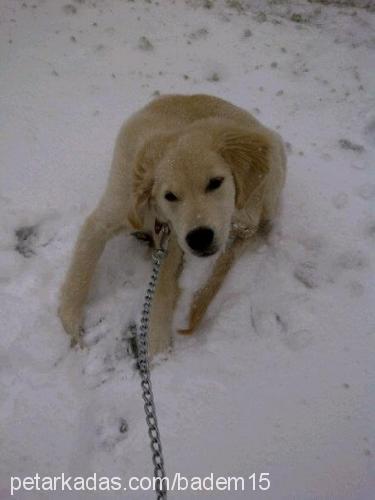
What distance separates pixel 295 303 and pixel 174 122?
122cm

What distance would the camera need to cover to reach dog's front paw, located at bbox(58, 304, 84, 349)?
2.33 meters

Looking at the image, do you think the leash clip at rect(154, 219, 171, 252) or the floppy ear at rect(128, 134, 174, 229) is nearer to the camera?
the floppy ear at rect(128, 134, 174, 229)

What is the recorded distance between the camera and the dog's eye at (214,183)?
6.53 ft

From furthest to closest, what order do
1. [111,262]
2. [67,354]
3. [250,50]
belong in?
[250,50], [111,262], [67,354]

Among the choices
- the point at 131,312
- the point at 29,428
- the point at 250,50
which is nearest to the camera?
the point at 29,428

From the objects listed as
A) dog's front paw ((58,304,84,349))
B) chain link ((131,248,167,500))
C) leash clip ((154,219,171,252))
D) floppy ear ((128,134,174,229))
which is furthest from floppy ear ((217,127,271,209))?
dog's front paw ((58,304,84,349))

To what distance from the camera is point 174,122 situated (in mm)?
2449

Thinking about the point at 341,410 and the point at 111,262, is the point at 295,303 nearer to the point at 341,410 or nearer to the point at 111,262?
the point at 341,410

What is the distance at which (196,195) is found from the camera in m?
1.96

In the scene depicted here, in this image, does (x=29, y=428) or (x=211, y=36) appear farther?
(x=211, y=36)

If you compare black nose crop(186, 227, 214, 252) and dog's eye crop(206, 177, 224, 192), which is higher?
dog's eye crop(206, 177, 224, 192)

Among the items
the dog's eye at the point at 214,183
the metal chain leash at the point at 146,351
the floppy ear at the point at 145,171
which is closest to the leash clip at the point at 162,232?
the metal chain leash at the point at 146,351

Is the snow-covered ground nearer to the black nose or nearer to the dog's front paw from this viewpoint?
the dog's front paw

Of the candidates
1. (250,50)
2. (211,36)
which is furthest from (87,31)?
(250,50)
